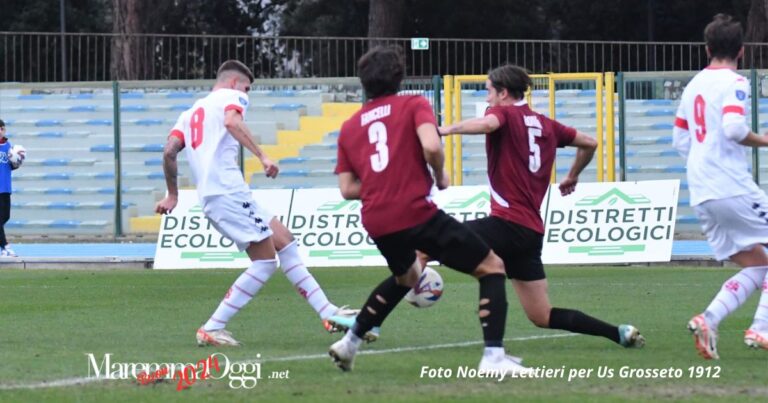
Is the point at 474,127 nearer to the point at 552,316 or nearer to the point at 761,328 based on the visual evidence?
the point at 552,316

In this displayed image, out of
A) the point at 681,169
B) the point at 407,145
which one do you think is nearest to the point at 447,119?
the point at 681,169

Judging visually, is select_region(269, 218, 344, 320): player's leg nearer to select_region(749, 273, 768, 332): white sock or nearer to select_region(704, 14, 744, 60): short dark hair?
select_region(749, 273, 768, 332): white sock

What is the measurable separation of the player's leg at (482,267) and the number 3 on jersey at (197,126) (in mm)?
2815

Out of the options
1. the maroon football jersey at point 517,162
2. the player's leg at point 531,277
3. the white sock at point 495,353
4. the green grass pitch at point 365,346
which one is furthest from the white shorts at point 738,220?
the white sock at point 495,353

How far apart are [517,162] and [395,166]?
1.25m

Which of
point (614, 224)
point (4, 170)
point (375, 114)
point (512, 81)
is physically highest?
point (512, 81)

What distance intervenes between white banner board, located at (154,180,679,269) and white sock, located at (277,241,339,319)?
9.00m

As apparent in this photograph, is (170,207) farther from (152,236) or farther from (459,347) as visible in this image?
(152,236)

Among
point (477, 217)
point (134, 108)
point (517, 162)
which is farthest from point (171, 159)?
point (134, 108)

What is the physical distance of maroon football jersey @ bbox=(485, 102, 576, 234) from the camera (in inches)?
369

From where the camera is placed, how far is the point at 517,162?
30.9 feet

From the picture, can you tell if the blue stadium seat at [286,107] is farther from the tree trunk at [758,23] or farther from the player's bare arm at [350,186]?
the player's bare arm at [350,186]

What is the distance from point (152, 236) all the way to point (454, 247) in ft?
67.1

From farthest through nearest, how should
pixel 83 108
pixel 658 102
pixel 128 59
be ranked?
pixel 128 59, pixel 83 108, pixel 658 102
